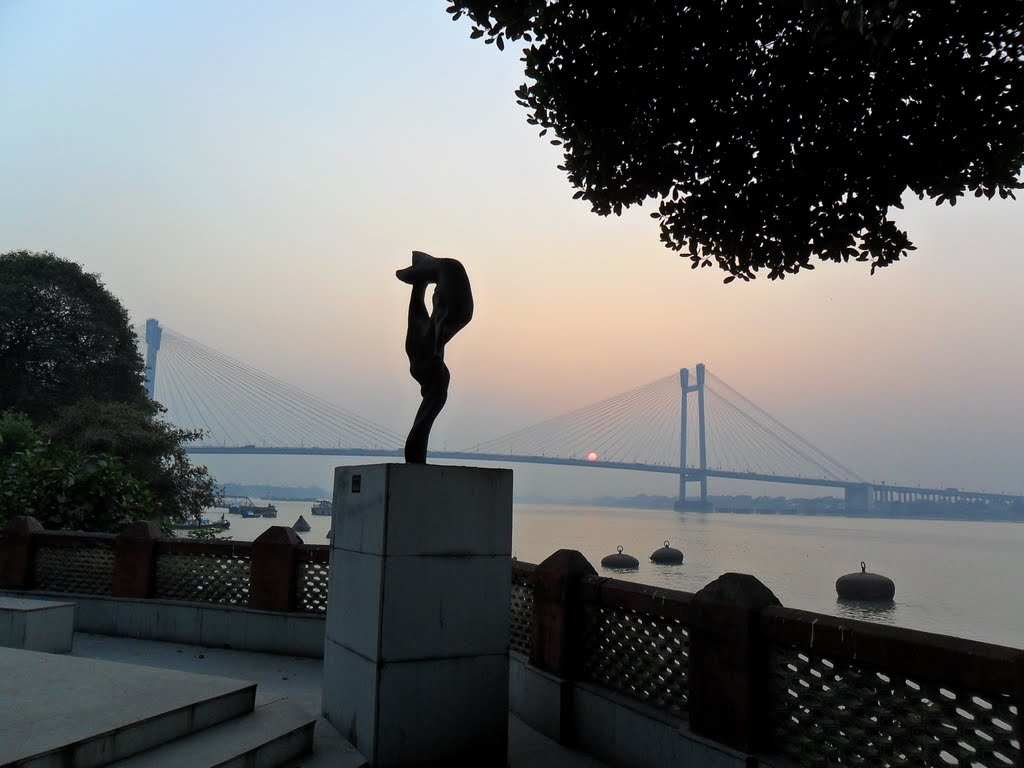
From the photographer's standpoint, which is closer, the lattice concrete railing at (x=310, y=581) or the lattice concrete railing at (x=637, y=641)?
the lattice concrete railing at (x=637, y=641)

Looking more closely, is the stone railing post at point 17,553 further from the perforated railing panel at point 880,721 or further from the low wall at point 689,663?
the perforated railing panel at point 880,721

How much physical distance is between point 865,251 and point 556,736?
4.20 meters

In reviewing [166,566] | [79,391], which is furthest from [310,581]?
[79,391]

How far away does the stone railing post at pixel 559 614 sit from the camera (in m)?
5.20

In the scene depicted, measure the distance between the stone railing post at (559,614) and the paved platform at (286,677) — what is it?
47 centimetres

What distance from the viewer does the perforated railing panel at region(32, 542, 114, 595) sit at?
8.33 meters

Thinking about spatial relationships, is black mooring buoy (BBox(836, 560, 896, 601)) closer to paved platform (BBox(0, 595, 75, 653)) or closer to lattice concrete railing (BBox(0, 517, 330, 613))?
lattice concrete railing (BBox(0, 517, 330, 613))

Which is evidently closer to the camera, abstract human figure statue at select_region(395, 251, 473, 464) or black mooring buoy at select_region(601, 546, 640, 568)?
abstract human figure statue at select_region(395, 251, 473, 464)

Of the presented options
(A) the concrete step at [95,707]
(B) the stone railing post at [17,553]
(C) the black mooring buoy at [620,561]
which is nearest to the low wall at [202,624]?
(B) the stone railing post at [17,553]

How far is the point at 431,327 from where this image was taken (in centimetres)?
502

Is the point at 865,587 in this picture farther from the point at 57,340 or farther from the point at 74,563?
the point at 74,563

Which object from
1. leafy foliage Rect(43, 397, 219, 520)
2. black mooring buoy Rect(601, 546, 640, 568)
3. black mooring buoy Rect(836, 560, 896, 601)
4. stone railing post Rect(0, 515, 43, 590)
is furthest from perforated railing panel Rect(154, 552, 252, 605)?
black mooring buoy Rect(601, 546, 640, 568)

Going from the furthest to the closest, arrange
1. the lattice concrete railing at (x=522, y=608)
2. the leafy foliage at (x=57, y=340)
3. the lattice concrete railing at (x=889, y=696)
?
1. the leafy foliage at (x=57, y=340)
2. the lattice concrete railing at (x=522, y=608)
3. the lattice concrete railing at (x=889, y=696)

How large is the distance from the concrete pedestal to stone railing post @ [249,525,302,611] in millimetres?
2644
